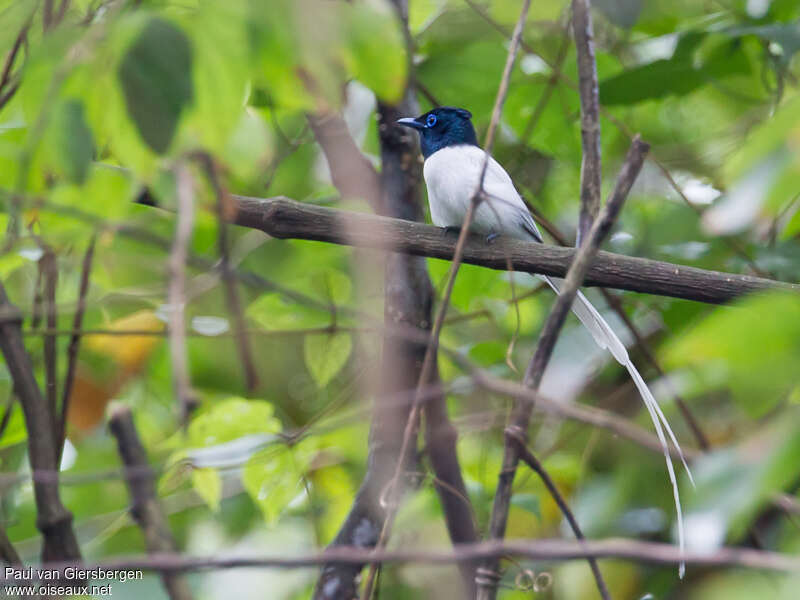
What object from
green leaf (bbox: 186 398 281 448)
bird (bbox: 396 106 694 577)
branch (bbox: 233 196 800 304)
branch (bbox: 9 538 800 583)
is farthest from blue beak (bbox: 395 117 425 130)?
branch (bbox: 9 538 800 583)

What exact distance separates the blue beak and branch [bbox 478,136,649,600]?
1.39m

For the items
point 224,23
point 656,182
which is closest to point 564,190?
point 656,182

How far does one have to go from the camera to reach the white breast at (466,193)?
2.88 metres

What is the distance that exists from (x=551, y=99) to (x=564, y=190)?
0.87 meters

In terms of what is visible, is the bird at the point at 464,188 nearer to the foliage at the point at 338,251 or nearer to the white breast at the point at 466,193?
the white breast at the point at 466,193

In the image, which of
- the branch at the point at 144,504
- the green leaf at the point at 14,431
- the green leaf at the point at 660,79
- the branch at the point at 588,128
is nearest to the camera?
the branch at the point at 144,504

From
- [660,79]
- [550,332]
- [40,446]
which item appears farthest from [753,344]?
[660,79]

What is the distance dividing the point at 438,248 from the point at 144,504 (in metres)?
0.90

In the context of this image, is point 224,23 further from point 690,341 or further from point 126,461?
point 126,461

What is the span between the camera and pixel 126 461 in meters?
1.71

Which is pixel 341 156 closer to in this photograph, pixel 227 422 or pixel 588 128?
pixel 588 128

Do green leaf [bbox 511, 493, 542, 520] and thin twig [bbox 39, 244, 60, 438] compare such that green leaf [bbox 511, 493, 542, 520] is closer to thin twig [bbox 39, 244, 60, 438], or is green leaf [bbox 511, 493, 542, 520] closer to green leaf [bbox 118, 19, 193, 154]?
thin twig [bbox 39, 244, 60, 438]

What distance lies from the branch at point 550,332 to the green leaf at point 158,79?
2.05 feet

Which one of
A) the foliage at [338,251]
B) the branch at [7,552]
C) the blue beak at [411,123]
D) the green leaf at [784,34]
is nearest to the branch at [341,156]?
the foliage at [338,251]
